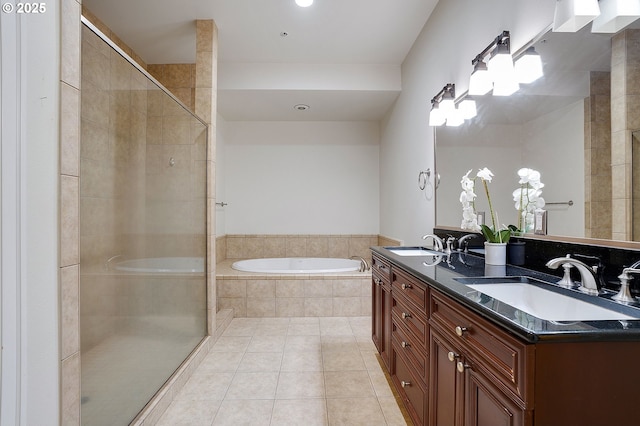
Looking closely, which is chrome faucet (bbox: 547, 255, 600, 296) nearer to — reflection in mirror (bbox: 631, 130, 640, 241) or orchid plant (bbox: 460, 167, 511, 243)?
reflection in mirror (bbox: 631, 130, 640, 241)

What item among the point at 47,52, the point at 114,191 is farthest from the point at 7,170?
the point at 114,191

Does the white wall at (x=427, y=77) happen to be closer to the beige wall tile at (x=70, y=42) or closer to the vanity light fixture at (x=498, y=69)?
the vanity light fixture at (x=498, y=69)

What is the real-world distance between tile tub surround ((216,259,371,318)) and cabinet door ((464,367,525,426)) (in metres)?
2.37

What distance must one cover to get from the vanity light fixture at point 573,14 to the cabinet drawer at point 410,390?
1.58 metres

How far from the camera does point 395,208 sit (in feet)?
12.0

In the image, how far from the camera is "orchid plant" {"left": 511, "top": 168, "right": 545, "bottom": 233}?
1.47 m

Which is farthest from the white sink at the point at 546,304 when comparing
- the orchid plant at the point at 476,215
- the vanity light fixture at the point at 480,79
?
the vanity light fixture at the point at 480,79

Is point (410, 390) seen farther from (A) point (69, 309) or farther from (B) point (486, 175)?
(A) point (69, 309)

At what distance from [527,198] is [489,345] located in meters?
0.94

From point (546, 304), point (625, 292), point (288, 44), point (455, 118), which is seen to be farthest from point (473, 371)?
point (288, 44)

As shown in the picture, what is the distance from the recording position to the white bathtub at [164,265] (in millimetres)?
1589

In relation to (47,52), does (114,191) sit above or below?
below

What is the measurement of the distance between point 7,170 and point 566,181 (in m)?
1.93

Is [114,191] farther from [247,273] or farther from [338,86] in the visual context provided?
[338,86]
